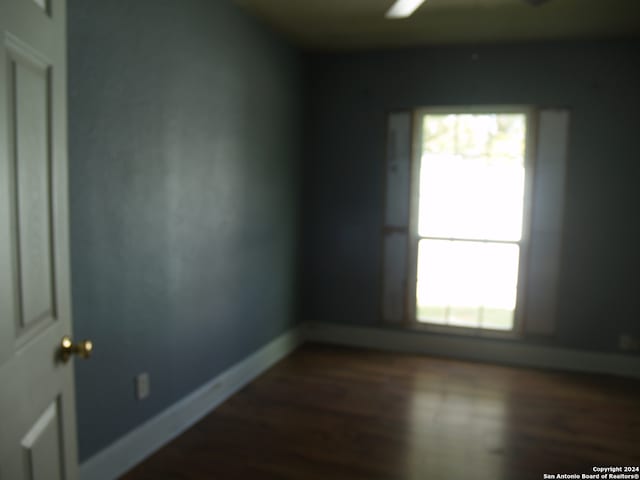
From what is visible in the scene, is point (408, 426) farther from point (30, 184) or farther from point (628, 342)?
point (30, 184)

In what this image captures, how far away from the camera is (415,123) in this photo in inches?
167

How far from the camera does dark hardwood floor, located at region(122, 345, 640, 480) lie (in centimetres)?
255

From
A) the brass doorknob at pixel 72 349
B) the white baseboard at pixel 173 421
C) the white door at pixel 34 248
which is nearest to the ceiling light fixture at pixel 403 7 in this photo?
the white door at pixel 34 248

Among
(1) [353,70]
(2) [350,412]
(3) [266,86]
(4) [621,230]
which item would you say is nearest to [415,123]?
(1) [353,70]

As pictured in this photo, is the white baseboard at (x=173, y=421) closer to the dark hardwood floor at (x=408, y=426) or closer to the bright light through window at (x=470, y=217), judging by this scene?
the dark hardwood floor at (x=408, y=426)

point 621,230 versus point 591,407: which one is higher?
point 621,230

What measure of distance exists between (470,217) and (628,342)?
5.04 ft

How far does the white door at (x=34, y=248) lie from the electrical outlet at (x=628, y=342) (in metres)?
3.96

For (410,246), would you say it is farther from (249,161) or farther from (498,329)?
(249,161)

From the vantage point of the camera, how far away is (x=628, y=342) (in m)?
3.92

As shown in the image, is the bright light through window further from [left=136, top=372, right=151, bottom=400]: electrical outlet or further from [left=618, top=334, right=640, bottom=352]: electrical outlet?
[left=136, top=372, right=151, bottom=400]: electrical outlet

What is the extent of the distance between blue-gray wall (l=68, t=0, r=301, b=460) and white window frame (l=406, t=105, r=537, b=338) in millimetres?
1208

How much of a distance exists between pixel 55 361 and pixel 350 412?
88.4 inches

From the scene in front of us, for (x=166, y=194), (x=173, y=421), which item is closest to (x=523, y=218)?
(x=166, y=194)
